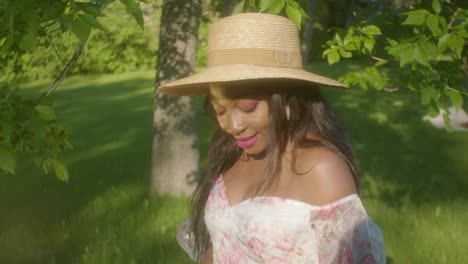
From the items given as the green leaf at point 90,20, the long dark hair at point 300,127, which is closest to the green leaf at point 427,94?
the long dark hair at point 300,127

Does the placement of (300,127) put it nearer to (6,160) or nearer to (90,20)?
(90,20)

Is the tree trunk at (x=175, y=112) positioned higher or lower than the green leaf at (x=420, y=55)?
lower

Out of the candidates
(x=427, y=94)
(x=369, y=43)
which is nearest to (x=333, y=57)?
(x=369, y=43)

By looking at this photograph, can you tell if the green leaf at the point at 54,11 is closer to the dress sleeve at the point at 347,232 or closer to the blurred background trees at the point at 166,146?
the blurred background trees at the point at 166,146

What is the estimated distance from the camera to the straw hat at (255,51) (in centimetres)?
262

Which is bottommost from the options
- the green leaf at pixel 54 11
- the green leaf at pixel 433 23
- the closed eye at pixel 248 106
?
the green leaf at pixel 433 23

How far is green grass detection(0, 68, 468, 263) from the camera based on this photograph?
18.8ft

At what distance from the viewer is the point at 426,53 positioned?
12.2 feet

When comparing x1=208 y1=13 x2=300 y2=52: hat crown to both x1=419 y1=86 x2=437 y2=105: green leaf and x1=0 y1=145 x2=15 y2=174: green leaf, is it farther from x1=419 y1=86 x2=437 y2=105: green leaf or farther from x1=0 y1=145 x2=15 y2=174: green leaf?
x1=419 y1=86 x2=437 y2=105: green leaf

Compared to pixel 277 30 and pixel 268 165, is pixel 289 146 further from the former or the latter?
pixel 277 30

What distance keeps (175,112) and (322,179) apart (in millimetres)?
4795

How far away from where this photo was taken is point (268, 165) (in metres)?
2.68

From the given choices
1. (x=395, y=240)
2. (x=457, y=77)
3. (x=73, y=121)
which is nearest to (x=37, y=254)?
(x=395, y=240)

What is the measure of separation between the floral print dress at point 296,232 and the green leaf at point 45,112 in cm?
134
